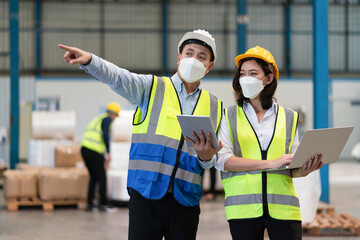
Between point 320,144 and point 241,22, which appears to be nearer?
point 320,144

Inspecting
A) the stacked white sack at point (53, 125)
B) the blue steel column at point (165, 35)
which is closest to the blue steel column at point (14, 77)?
the stacked white sack at point (53, 125)

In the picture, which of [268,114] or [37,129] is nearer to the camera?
[268,114]

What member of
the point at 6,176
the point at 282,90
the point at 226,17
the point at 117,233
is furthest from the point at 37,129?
the point at 226,17

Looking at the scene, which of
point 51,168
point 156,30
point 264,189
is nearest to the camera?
point 264,189

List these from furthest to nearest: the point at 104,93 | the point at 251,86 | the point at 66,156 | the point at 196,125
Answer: the point at 104,93
the point at 66,156
the point at 251,86
the point at 196,125

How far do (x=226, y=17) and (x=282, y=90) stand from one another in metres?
4.93

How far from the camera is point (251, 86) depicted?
278cm

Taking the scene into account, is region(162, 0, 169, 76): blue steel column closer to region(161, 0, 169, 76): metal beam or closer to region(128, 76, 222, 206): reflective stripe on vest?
region(161, 0, 169, 76): metal beam

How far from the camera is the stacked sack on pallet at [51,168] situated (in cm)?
876

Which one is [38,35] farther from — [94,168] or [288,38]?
[94,168]

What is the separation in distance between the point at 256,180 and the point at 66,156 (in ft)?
24.4

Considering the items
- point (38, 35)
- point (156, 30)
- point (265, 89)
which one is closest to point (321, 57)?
point (265, 89)

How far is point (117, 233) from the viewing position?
22.3 ft

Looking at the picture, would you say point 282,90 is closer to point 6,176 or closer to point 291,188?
point 6,176
